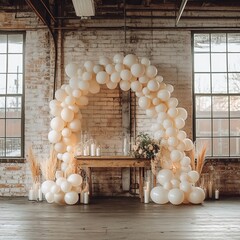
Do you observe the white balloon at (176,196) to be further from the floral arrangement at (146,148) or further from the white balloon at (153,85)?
the white balloon at (153,85)

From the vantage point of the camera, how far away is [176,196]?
21.1ft

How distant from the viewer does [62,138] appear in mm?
6953

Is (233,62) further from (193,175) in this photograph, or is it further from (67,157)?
(67,157)

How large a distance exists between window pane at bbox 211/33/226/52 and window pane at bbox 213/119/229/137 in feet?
4.76

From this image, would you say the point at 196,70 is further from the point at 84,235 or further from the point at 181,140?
the point at 84,235

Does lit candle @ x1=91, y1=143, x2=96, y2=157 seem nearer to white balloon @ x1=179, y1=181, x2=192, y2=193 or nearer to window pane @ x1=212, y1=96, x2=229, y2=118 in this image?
white balloon @ x1=179, y1=181, x2=192, y2=193

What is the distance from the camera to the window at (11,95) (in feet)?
25.7

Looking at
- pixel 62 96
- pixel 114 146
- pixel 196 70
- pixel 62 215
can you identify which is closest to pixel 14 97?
pixel 62 96

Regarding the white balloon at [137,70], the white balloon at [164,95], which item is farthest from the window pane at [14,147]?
the white balloon at [164,95]

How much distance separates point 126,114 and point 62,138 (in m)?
1.44

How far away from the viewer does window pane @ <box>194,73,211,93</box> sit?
25.9 feet

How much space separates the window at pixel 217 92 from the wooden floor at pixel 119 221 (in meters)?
1.33

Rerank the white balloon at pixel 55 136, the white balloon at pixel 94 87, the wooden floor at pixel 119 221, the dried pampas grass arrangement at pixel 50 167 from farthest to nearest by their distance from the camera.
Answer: the dried pampas grass arrangement at pixel 50 167 → the white balloon at pixel 94 87 → the white balloon at pixel 55 136 → the wooden floor at pixel 119 221

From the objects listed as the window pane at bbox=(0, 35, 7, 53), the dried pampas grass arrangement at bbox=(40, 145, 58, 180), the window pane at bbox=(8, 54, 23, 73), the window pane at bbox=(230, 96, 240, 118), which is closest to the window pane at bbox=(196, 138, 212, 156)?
the window pane at bbox=(230, 96, 240, 118)
